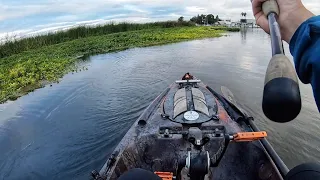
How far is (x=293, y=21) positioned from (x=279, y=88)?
1.30 feet

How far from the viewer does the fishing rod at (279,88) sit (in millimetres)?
960

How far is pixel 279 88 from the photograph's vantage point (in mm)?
1011

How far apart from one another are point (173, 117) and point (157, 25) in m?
40.3

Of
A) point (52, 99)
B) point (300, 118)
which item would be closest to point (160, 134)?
point (300, 118)

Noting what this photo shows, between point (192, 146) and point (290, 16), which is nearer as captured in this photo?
point (290, 16)

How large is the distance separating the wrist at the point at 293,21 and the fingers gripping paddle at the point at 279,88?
2.0 inches

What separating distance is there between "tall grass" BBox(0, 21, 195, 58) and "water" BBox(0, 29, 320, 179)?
1097 cm

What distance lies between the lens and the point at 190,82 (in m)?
7.50

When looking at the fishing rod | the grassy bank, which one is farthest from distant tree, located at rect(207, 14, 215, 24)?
the fishing rod

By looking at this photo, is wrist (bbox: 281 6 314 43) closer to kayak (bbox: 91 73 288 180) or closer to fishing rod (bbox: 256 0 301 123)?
fishing rod (bbox: 256 0 301 123)

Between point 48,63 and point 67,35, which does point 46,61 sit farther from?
point 67,35

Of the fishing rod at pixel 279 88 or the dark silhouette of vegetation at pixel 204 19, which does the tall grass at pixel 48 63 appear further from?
the dark silhouette of vegetation at pixel 204 19

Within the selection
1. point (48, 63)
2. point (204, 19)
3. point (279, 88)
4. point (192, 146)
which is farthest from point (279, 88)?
point (204, 19)

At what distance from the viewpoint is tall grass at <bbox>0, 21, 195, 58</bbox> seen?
913 inches
